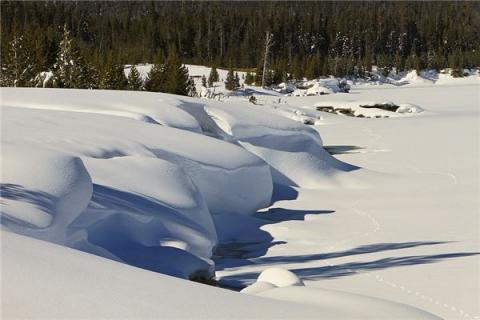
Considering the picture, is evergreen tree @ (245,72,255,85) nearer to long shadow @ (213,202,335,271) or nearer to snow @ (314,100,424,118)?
snow @ (314,100,424,118)

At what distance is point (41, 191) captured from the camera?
677cm

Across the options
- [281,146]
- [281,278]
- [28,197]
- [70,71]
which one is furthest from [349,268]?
[70,71]

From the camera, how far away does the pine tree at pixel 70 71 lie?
34.8 m

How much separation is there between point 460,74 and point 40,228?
8091cm

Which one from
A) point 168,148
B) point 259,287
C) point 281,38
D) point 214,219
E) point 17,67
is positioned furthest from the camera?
point 281,38

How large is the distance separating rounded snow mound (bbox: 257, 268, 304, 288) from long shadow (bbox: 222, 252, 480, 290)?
2745 millimetres

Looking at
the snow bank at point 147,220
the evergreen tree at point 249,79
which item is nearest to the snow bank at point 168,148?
the snow bank at point 147,220

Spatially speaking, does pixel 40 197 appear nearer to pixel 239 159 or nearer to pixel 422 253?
pixel 422 253

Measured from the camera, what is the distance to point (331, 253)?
10.0 m

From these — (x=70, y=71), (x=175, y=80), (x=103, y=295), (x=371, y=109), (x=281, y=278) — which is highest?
(x=103, y=295)

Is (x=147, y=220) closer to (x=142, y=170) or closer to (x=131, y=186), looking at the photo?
(x=131, y=186)

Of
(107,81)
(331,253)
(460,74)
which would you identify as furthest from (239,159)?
(460,74)

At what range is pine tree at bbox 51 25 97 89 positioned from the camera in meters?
34.8

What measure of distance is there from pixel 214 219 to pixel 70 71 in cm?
2520
